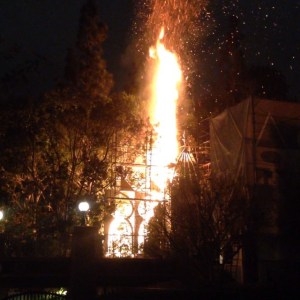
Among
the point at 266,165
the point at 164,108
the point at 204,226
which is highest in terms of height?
the point at 164,108

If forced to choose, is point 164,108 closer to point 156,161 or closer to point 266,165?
point 156,161

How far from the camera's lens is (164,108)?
1738 cm

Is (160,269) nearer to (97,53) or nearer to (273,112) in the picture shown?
(273,112)

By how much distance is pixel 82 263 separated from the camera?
34.8 ft

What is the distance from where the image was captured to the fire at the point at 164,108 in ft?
53.5

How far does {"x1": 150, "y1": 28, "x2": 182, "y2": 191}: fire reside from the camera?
16.3 m

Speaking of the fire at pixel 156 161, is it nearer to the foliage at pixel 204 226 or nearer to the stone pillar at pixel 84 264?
the foliage at pixel 204 226

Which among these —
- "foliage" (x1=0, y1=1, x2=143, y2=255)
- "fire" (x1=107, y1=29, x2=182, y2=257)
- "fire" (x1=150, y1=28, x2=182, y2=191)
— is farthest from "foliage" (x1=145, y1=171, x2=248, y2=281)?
"fire" (x1=150, y1=28, x2=182, y2=191)

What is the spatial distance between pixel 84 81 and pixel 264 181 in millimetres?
14249

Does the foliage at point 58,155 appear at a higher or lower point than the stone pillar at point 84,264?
higher

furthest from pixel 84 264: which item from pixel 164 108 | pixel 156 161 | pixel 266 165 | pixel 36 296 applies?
pixel 164 108

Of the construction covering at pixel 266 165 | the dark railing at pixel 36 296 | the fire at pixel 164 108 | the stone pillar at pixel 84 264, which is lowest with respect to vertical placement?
the dark railing at pixel 36 296

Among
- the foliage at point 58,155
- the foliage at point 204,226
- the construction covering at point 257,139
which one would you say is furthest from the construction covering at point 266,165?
the foliage at point 58,155

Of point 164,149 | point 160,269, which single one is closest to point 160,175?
point 164,149
